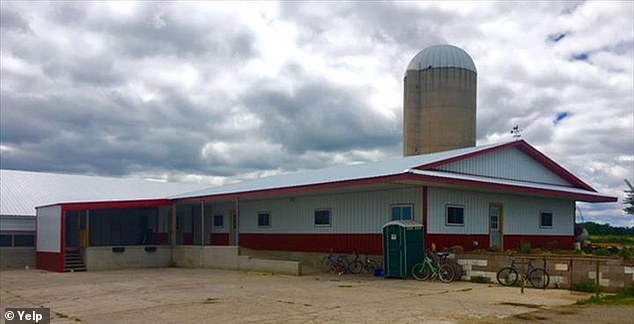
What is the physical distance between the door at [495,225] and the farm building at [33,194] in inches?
811

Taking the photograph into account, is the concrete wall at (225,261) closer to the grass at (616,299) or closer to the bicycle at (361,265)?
the bicycle at (361,265)

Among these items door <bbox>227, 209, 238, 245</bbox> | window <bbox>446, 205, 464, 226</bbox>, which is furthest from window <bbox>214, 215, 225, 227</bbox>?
window <bbox>446, 205, 464, 226</bbox>

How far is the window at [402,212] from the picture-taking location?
2144 centimetres

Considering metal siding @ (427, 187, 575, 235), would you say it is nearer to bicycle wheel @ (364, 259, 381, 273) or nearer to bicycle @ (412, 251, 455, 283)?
bicycle @ (412, 251, 455, 283)

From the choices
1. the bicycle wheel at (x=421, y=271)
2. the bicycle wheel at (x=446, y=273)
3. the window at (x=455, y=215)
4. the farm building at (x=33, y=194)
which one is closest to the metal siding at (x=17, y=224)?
the farm building at (x=33, y=194)

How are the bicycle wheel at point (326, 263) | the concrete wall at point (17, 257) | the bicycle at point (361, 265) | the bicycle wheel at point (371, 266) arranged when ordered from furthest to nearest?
the concrete wall at point (17, 257) → the bicycle wheel at point (326, 263) → the bicycle at point (361, 265) → the bicycle wheel at point (371, 266)

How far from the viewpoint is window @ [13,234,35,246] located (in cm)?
3108

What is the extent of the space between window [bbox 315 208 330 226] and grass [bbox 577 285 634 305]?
1143 centimetres

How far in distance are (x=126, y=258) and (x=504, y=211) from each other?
15351mm

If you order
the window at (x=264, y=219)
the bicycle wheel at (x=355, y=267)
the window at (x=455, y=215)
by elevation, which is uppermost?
the window at (x=455, y=215)

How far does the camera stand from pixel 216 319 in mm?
11805

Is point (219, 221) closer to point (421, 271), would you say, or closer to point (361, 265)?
point (361, 265)

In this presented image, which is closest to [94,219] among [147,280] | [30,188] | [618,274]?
[30,188]

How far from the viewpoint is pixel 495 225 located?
76.7 feet
